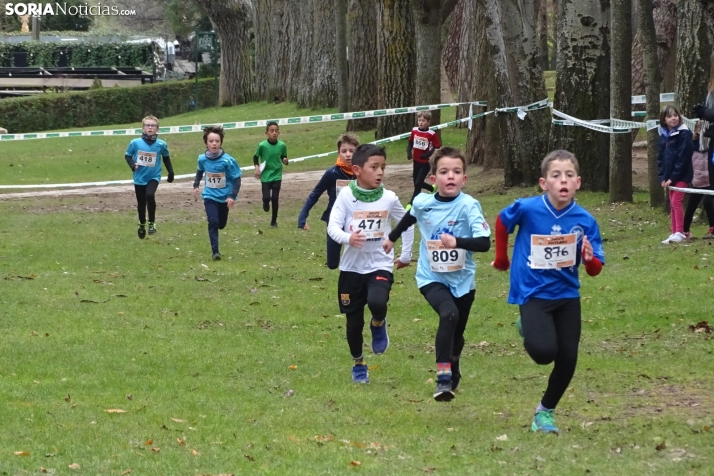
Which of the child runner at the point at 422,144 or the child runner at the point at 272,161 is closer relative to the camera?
the child runner at the point at 272,161

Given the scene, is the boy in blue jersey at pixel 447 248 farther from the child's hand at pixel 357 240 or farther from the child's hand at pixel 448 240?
the child's hand at pixel 357 240

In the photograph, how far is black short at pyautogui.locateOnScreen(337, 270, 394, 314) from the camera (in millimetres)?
8578

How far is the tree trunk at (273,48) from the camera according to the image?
50750 mm

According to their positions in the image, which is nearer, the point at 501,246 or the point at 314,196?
the point at 501,246

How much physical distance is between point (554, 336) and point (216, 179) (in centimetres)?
935

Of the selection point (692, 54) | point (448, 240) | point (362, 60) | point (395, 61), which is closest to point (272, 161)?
point (692, 54)

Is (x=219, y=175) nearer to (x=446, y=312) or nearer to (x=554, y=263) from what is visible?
(x=446, y=312)

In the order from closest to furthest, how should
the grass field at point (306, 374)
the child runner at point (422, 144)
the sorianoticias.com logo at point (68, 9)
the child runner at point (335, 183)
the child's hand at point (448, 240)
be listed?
1. the grass field at point (306, 374)
2. the child's hand at point (448, 240)
3. the child runner at point (335, 183)
4. the child runner at point (422, 144)
5. the sorianoticias.com logo at point (68, 9)

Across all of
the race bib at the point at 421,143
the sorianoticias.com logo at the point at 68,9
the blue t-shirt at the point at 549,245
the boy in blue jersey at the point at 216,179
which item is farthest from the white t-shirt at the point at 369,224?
the sorianoticias.com logo at the point at 68,9

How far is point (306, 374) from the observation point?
912 centimetres

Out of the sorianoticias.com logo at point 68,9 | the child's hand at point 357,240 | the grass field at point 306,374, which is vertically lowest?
the grass field at point 306,374

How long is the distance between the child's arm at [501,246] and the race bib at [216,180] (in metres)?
8.83

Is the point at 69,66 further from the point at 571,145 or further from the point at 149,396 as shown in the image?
the point at 149,396

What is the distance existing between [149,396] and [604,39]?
13040 millimetres
